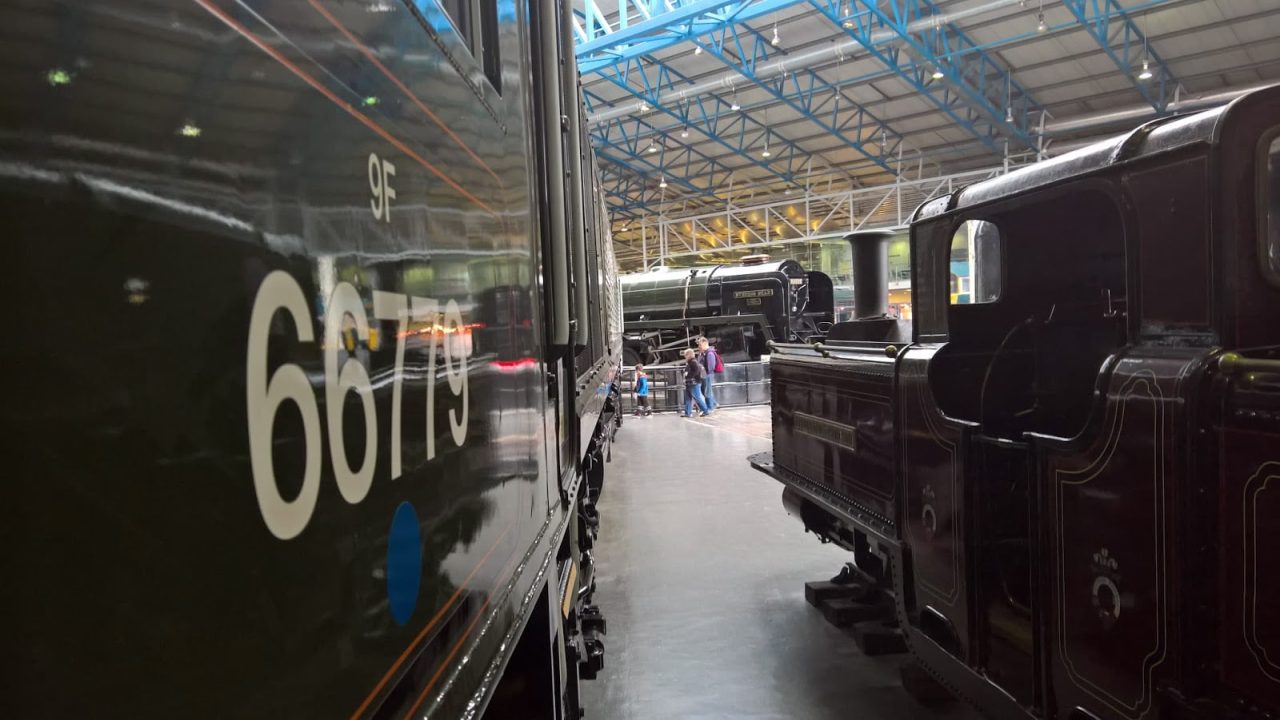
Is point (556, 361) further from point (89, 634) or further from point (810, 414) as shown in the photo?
point (810, 414)

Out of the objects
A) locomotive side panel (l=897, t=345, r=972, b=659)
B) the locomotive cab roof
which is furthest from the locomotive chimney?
the locomotive cab roof

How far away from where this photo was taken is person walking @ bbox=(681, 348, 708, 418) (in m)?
14.3

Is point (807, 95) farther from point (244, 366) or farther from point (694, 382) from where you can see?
point (244, 366)

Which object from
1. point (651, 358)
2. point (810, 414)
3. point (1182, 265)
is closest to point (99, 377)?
point (1182, 265)

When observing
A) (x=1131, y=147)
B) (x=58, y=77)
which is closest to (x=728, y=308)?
(x=1131, y=147)

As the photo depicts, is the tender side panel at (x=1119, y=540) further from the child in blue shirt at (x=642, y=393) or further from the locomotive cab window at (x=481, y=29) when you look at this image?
the child in blue shirt at (x=642, y=393)

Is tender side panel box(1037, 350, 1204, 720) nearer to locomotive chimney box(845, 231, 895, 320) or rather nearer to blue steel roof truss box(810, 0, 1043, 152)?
locomotive chimney box(845, 231, 895, 320)

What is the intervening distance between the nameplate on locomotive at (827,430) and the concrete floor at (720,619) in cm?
116

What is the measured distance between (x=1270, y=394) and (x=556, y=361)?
6.45ft

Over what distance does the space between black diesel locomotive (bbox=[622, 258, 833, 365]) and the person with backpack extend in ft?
6.17

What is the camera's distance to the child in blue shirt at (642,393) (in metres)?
15.1

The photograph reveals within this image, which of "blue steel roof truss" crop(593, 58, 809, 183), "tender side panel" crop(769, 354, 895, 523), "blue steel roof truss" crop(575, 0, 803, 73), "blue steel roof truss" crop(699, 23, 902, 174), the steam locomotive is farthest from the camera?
"blue steel roof truss" crop(593, 58, 809, 183)

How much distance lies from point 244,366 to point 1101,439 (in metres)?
2.58

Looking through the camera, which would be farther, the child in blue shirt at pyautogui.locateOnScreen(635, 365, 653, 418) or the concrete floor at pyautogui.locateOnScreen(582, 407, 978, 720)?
the child in blue shirt at pyautogui.locateOnScreen(635, 365, 653, 418)
